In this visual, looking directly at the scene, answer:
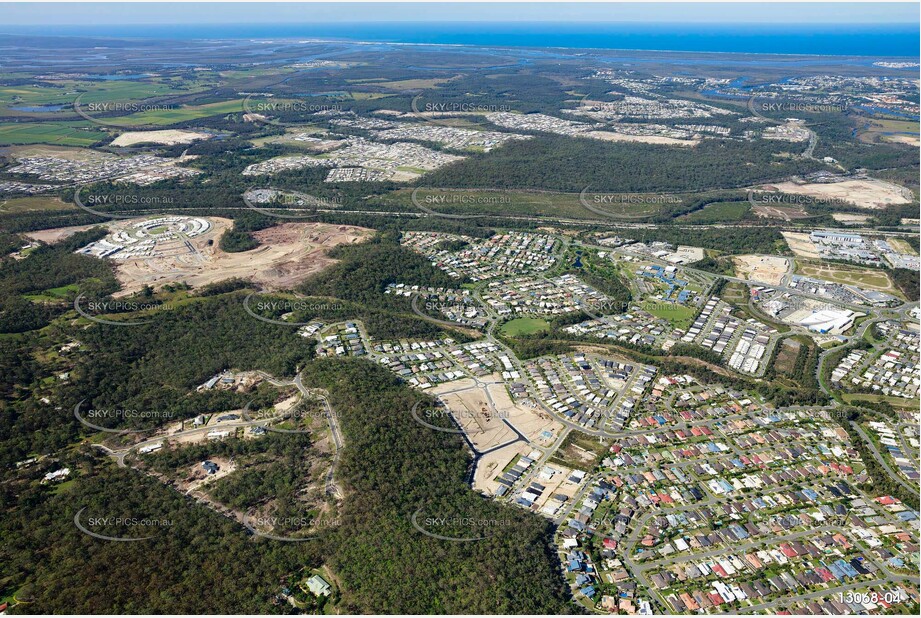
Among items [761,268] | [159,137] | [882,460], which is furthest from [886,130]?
[159,137]

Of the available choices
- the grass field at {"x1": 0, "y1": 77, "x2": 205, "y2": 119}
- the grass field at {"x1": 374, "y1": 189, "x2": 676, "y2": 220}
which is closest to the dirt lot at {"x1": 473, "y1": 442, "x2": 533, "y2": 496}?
the grass field at {"x1": 374, "y1": 189, "x2": 676, "y2": 220}

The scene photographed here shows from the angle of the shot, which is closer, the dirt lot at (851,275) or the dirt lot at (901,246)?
the dirt lot at (851,275)

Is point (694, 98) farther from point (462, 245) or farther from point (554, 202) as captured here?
point (462, 245)

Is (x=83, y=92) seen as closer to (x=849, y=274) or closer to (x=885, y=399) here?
(x=849, y=274)

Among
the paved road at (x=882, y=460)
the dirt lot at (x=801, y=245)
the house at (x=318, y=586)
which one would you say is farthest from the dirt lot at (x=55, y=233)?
the dirt lot at (x=801, y=245)

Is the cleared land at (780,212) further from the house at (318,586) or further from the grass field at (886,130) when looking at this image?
the house at (318,586)

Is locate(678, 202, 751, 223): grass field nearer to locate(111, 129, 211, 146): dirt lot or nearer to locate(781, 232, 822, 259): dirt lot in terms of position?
locate(781, 232, 822, 259): dirt lot

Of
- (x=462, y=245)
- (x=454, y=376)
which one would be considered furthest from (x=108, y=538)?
(x=462, y=245)
